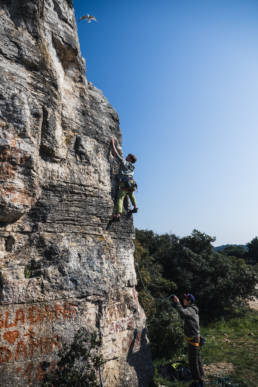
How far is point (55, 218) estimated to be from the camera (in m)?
5.80

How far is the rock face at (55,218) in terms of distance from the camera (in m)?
4.80

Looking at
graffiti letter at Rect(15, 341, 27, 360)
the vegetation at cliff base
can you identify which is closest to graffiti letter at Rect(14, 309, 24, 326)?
graffiti letter at Rect(15, 341, 27, 360)

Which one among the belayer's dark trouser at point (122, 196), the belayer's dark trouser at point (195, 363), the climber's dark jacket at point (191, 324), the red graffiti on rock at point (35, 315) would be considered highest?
the belayer's dark trouser at point (122, 196)

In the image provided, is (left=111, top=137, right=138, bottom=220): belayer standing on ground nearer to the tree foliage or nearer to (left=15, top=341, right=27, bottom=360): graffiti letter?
(left=15, top=341, right=27, bottom=360): graffiti letter

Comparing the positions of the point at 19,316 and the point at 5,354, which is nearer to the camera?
the point at 5,354

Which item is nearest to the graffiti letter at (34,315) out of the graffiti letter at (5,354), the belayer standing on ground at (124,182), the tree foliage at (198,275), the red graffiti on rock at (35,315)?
the red graffiti on rock at (35,315)

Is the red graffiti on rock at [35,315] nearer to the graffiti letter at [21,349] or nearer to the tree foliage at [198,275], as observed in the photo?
the graffiti letter at [21,349]

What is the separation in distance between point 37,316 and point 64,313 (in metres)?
0.55

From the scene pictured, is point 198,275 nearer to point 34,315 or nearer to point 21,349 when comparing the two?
point 34,315

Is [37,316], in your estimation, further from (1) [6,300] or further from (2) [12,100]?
(2) [12,100]

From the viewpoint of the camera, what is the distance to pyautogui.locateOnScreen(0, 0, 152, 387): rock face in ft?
15.8

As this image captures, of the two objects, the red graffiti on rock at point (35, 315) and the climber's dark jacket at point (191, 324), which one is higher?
the red graffiti on rock at point (35, 315)

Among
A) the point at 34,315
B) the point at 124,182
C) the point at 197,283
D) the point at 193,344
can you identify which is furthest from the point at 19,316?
the point at 197,283

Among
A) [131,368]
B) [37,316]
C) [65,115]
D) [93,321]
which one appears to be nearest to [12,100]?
[65,115]
